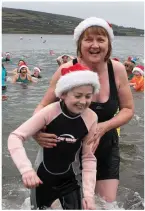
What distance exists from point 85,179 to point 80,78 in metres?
0.85

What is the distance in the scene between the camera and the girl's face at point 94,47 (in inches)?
132

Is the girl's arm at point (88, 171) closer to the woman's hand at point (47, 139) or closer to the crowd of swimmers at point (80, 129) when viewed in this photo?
the crowd of swimmers at point (80, 129)

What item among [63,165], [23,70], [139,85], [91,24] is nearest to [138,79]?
Result: [139,85]

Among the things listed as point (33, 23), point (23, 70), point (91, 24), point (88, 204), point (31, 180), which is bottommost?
point (88, 204)

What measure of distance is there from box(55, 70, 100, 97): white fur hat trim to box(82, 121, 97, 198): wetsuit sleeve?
0.38 m

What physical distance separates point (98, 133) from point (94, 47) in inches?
29.8

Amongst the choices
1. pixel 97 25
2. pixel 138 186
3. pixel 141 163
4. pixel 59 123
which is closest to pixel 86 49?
pixel 97 25

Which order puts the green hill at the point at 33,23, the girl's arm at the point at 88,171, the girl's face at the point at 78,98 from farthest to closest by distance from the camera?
the green hill at the point at 33,23 < the girl's arm at the point at 88,171 < the girl's face at the point at 78,98

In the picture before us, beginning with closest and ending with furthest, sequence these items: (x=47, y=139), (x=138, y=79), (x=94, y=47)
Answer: (x=47, y=139) → (x=94, y=47) → (x=138, y=79)

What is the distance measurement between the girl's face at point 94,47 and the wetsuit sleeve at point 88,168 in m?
0.61

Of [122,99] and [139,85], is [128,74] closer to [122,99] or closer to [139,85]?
[139,85]

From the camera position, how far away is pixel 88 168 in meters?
3.27

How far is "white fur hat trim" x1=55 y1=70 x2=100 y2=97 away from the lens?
3137 mm

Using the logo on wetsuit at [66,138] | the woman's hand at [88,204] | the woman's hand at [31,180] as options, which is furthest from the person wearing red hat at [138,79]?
the woman's hand at [31,180]
